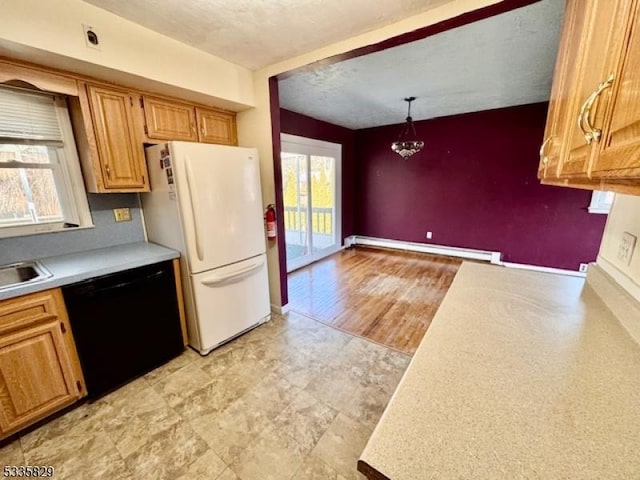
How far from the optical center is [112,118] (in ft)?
6.19

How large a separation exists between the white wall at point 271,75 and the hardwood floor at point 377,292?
2.33 ft

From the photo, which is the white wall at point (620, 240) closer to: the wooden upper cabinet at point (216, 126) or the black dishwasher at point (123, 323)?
the black dishwasher at point (123, 323)

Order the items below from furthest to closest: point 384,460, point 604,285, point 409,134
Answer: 1. point 409,134
2. point 604,285
3. point 384,460

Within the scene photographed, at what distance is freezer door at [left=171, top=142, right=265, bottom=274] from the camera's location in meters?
1.93

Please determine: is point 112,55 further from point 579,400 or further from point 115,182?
point 579,400

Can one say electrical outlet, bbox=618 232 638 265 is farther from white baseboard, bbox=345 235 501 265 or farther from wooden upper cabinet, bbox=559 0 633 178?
white baseboard, bbox=345 235 501 265

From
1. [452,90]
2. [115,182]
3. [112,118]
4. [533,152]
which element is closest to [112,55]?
[112,118]

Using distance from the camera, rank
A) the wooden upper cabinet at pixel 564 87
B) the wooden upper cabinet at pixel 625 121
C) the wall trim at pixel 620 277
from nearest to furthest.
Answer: the wooden upper cabinet at pixel 625 121
the wooden upper cabinet at pixel 564 87
the wall trim at pixel 620 277

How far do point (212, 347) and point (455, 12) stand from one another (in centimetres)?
288

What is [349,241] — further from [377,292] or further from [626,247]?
[626,247]

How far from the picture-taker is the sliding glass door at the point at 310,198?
4273 mm

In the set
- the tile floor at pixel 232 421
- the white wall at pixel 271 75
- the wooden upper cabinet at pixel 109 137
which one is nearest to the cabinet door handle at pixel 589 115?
the white wall at pixel 271 75

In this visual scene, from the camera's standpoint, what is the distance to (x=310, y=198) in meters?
4.51

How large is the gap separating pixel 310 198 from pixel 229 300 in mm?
2597
